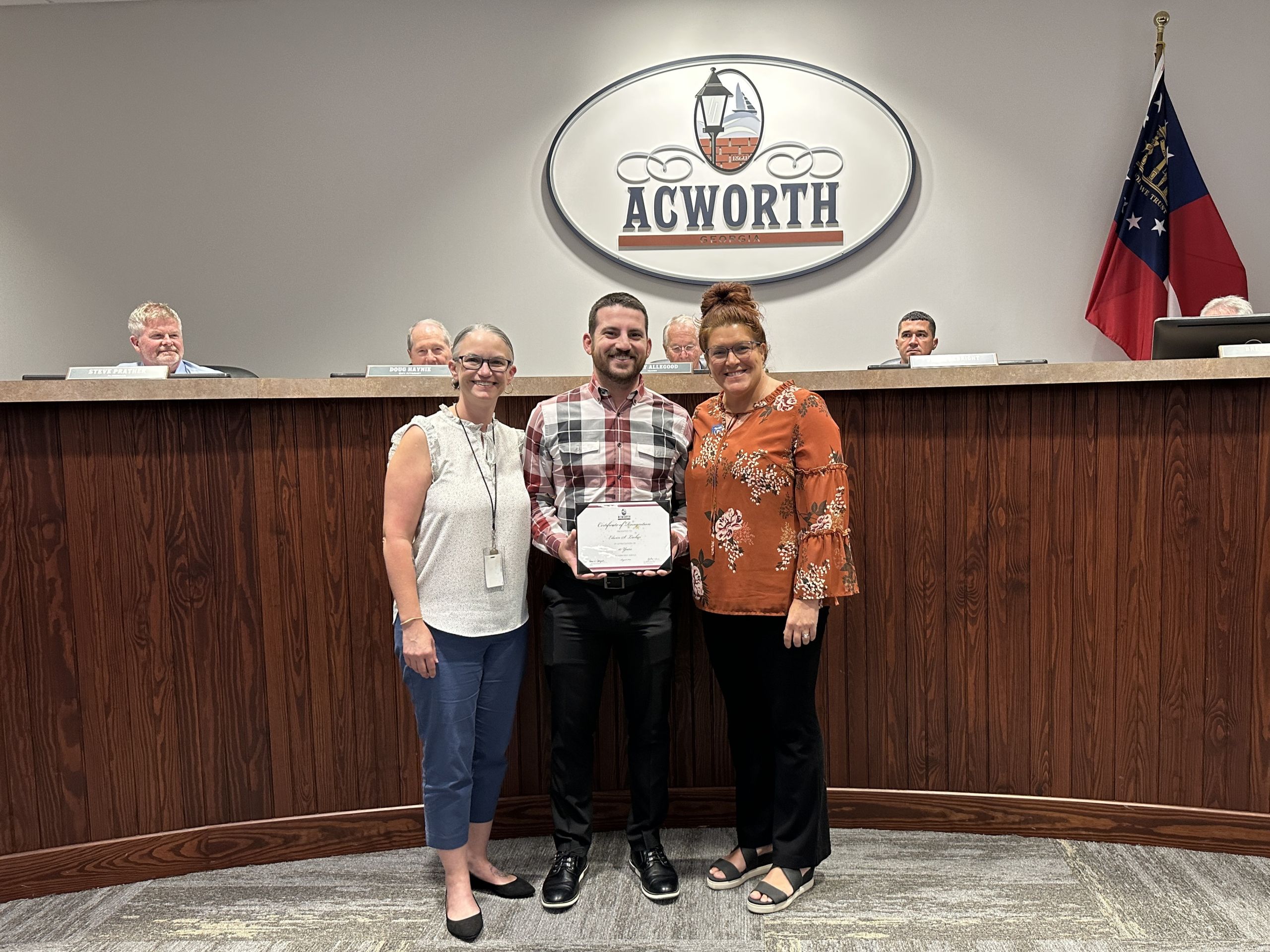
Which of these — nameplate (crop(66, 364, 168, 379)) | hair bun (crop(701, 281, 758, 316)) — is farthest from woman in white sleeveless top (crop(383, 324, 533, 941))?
nameplate (crop(66, 364, 168, 379))

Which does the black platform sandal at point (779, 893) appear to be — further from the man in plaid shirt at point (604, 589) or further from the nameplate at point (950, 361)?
the nameplate at point (950, 361)

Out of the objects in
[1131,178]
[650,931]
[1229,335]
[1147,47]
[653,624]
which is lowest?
[650,931]

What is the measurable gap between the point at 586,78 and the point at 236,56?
1792 mm

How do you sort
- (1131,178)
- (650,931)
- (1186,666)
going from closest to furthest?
(650,931) → (1186,666) → (1131,178)

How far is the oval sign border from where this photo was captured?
421 cm

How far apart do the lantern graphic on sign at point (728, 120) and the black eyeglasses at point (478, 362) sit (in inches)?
110

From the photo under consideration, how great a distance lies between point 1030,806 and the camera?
2.37m

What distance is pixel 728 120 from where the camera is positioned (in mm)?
4266

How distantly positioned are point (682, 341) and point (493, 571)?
2149 mm

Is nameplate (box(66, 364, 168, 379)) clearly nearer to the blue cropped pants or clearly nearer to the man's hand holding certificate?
the blue cropped pants

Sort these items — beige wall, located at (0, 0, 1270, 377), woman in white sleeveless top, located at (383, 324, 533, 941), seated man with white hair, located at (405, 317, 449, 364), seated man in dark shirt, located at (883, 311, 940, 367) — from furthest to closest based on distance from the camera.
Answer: beige wall, located at (0, 0, 1270, 377) < seated man in dark shirt, located at (883, 311, 940, 367) < seated man with white hair, located at (405, 317, 449, 364) < woman in white sleeveless top, located at (383, 324, 533, 941)

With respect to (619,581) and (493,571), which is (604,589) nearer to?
(619,581)

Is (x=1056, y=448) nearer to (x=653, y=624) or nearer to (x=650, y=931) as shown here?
(x=653, y=624)

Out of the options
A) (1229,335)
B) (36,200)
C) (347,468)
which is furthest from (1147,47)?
(36,200)
